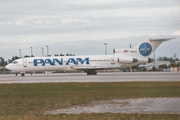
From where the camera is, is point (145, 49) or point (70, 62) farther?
point (70, 62)

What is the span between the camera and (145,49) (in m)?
54.3

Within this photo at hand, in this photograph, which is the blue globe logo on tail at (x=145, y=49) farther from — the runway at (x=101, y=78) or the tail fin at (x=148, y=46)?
the runway at (x=101, y=78)

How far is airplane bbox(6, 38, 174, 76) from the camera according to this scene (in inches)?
2127

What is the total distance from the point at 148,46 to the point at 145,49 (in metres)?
0.86

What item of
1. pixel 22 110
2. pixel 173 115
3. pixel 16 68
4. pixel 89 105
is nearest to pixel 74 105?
pixel 89 105

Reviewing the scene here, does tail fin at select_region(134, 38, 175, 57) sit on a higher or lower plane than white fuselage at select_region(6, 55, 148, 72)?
higher

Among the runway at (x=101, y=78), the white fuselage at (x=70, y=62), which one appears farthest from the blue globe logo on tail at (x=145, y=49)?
the runway at (x=101, y=78)

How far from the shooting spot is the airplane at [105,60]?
54.0 meters

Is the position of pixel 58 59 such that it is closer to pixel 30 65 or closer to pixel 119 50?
pixel 30 65

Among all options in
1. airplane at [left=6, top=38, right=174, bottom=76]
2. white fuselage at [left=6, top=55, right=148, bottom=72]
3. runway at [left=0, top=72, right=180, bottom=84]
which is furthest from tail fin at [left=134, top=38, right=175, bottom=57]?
runway at [left=0, top=72, right=180, bottom=84]

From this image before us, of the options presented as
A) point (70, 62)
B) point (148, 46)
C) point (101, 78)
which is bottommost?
point (101, 78)

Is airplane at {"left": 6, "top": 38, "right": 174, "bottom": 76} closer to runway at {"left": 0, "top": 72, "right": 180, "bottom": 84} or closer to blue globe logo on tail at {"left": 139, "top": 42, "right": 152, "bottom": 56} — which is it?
blue globe logo on tail at {"left": 139, "top": 42, "right": 152, "bottom": 56}

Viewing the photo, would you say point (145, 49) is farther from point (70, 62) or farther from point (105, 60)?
point (70, 62)

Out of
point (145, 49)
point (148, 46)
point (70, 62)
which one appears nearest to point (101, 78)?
point (70, 62)
